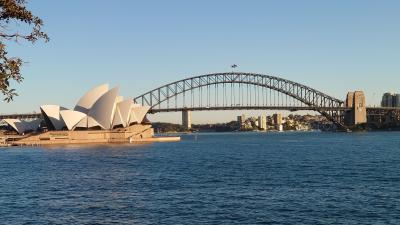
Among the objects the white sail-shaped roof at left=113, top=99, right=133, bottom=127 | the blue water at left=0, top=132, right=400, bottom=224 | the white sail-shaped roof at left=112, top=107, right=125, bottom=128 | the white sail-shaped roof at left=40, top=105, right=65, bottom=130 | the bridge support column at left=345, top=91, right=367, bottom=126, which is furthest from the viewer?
the bridge support column at left=345, top=91, right=367, bottom=126

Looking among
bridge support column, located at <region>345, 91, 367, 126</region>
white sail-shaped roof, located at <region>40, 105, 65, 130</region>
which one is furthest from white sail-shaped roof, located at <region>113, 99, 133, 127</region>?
bridge support column, located at <region>345, 91, 367, 126</region>

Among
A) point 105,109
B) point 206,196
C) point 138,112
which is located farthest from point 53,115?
point 206,196

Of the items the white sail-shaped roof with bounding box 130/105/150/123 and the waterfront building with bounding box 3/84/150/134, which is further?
the white sail-shaped roof with bounding box 130/105/150/123

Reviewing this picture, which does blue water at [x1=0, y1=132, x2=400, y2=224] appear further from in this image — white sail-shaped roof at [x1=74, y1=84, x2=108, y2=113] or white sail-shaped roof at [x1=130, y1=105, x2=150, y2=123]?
white sail-shaped roof at [x1=130, y1=105, x2=150, y2=123]

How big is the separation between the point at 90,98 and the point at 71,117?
6095 millimetres

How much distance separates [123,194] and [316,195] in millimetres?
10372

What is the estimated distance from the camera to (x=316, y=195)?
29.7 m

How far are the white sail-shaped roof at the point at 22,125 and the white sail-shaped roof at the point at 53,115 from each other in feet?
56.6

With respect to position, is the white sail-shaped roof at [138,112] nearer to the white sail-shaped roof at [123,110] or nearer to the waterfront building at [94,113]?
the waterfront building at [94,113]

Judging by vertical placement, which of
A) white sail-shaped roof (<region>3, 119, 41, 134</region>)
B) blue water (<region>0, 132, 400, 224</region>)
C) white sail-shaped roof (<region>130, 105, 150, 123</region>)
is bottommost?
blue water (<region>0, 132, 400, 224</region>)

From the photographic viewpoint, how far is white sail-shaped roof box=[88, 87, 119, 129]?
366ft

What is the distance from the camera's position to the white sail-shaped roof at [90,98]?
113500 mm

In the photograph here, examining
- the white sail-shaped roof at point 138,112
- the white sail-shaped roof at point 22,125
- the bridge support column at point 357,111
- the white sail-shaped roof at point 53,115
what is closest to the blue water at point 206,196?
the white sail-shaped roof at point 53,115

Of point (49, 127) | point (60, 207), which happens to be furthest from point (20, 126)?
point (60, 207)
